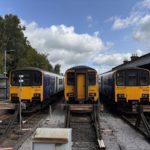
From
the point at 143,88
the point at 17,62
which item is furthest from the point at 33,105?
the point at 17,62

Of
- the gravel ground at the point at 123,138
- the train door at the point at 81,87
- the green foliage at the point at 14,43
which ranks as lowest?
the gravel ground at the point at 123,138

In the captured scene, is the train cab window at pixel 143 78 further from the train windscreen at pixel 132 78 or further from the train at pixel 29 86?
the train at pixel 29 86

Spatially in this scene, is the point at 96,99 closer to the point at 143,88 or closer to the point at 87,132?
the point at 143,88

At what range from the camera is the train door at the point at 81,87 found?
1914 cm

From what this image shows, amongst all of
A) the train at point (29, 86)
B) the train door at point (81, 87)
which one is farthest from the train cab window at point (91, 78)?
the train at point (29, 86)

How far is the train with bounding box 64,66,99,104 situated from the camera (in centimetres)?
1909

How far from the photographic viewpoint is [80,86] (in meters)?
19.2

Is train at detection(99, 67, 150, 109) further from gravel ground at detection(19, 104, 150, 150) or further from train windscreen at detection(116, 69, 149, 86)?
gravel ground at detection(19, 104, 150, 150)

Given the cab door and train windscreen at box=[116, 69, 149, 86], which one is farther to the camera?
the cab door

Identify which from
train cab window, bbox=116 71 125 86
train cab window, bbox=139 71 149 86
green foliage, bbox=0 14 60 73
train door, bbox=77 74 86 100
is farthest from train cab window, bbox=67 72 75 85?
green foliage, bbox=0 14 60 73

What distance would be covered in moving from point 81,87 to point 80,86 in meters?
0.09

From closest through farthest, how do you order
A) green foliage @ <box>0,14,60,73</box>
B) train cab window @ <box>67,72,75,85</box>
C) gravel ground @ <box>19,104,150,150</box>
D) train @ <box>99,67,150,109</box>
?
1. gravel ground @ <box>19,104,150,150</box>
2. train @ <box>99,67,150,109</box>
3. train cab window @ <box>67,72,75,85</box>
4. green foliage @ <box>0,14,60,73</box>

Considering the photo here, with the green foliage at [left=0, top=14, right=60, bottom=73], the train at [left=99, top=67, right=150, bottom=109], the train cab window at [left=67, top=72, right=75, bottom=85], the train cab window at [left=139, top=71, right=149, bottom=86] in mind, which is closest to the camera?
the train at [left=99, top=67, right=150, bottom=109]

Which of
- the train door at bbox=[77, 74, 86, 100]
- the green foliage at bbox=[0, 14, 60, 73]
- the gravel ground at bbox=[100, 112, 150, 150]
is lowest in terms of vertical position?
the gravel ground at bbox=[100, 112, 150, 150]
